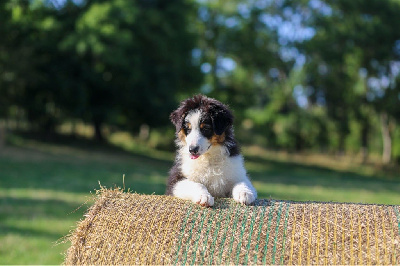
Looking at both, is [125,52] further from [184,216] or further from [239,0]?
[184,216]

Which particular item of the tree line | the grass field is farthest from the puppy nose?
the tree line

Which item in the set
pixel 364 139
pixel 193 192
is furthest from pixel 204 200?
pixel 364 139

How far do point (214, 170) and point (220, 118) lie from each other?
1.59ft

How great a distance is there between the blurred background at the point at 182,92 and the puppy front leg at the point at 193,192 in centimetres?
730

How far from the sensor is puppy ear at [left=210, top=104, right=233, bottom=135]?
4.13m

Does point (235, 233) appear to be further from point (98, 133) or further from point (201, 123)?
point (98, 133)

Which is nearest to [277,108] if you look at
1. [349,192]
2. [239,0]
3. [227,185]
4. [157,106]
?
[239,0]

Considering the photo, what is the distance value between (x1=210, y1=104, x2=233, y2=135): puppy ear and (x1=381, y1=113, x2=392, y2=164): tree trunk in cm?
2915

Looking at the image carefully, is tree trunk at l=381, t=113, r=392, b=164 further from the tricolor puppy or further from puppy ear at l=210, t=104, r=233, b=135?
puppy ear at l=210, t=104, r=233, b=135

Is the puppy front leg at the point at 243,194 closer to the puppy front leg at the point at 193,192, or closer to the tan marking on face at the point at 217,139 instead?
the puppy front leg at the point at 193,192

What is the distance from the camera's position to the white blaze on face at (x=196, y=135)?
13.1 ft

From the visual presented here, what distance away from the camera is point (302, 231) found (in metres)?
3.56

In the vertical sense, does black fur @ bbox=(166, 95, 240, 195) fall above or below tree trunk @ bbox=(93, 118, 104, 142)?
below

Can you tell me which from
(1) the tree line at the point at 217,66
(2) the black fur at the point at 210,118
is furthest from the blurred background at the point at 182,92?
(2) the black fur at the point at 210,118
